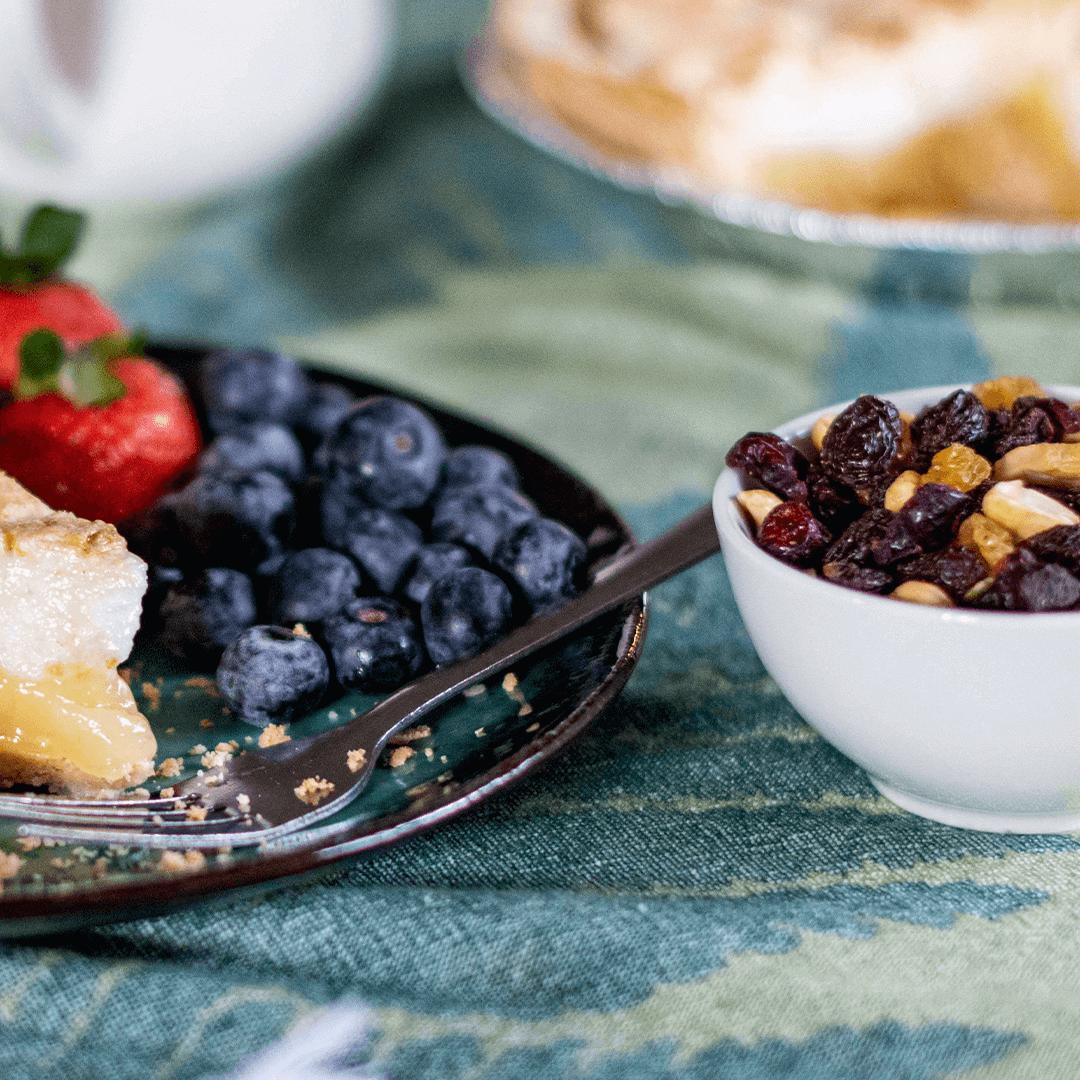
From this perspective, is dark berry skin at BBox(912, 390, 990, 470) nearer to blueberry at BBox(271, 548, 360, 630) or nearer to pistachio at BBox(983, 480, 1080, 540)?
pistachio at BBox(983, 480, 1080, 540)

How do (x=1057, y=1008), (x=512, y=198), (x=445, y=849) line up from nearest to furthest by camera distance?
1. (x=1057, y=1008)
2. (x=445, y=849)
3. (x=512, y=198)

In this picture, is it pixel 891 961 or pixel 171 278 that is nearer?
pixel 891 961

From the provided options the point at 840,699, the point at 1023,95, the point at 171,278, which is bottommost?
the point at 171,278

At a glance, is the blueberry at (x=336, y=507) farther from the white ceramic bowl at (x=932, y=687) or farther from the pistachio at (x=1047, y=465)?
the pistachio at (x=1047, y=465)

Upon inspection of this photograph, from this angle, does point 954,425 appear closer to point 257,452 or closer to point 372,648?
point 372,648

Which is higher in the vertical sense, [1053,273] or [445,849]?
[1053,273]

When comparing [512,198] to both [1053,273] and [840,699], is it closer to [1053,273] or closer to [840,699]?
[1053,273]

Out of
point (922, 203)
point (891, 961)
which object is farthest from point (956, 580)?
point (922, 203)
